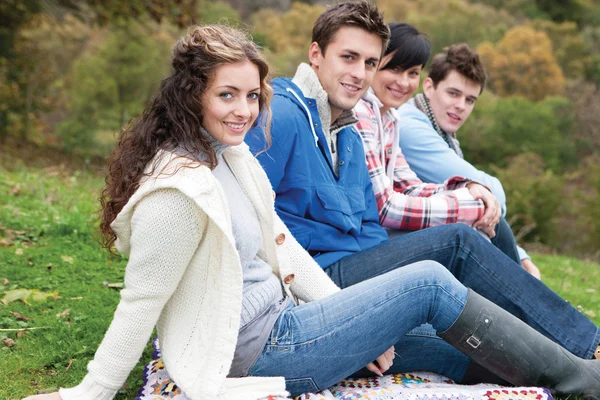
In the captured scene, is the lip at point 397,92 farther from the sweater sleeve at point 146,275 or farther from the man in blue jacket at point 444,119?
the sweater sleeve at point 146,275

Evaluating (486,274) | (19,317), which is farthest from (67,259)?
(486,274)

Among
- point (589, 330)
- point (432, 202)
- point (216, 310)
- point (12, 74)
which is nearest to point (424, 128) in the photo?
point (432, 202)

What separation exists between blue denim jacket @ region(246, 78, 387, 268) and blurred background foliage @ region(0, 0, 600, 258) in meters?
0.24

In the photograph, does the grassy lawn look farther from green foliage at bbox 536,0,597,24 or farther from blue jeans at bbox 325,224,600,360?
green foliage at bbox 536,0,597,24

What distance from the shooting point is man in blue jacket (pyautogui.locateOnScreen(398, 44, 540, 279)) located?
151 inches

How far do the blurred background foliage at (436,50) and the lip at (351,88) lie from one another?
349mm

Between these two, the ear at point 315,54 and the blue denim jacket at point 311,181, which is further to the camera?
the ear at point 315,54

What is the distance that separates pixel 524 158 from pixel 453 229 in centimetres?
1841

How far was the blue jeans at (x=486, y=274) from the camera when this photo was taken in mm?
2863

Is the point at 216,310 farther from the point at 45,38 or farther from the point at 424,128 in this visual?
the point at 45,38

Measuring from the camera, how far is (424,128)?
3928mm

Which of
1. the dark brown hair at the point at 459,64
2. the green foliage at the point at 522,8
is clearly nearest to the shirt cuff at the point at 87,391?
the dark brown hair at the point at 459,64

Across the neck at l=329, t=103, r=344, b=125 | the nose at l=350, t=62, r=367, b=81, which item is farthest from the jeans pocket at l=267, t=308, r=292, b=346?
the nose at l=350, t=62, r=367, b=81

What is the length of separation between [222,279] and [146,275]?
238 millimetres
